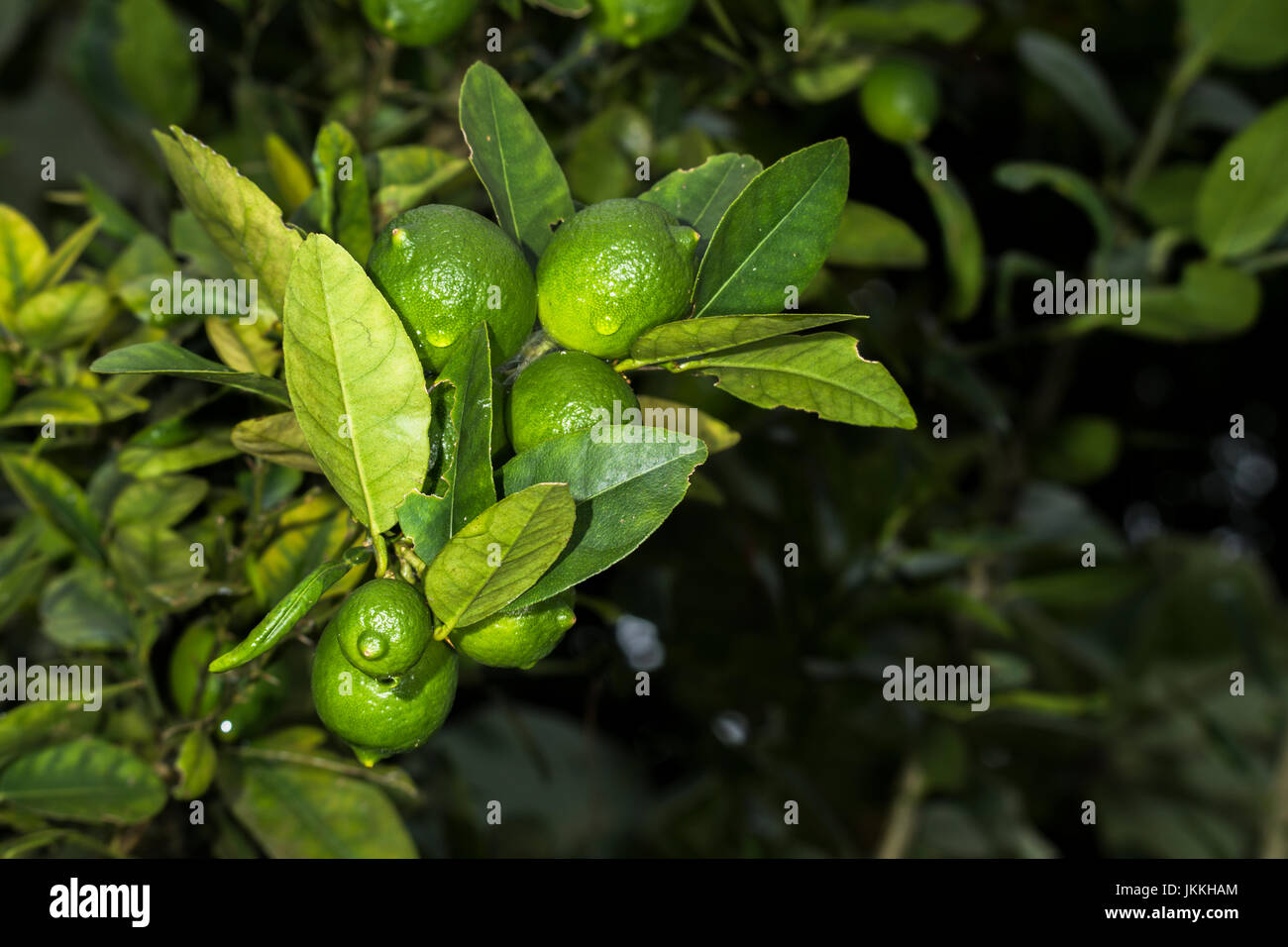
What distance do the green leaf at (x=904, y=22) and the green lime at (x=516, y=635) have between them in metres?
0.65

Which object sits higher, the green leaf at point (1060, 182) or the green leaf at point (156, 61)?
the green leaf at point (156, 61)

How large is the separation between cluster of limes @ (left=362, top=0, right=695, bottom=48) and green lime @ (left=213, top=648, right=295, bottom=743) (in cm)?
44

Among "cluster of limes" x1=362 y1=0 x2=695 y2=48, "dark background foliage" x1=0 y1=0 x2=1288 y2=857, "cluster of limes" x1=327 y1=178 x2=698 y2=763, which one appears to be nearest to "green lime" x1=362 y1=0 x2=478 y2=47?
"cluster of limes" x1=362 y1=0 x2=695 y2=48

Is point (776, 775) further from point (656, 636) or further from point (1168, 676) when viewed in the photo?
point (1168, 676)

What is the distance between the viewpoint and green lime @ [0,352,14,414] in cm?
72

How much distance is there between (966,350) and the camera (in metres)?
1.01

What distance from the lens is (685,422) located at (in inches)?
24.2

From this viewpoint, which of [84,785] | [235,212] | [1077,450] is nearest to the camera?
[235,212]

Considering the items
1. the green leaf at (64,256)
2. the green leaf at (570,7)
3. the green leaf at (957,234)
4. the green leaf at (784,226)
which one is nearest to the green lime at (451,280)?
the green leaf at (784,226)

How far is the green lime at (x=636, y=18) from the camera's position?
2.35 ft

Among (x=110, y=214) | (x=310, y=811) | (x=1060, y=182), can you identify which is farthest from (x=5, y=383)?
(x=1060, y=182)

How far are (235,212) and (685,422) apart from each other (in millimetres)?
276

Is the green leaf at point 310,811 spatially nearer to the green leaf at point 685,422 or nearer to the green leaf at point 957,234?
the green leaf at point 685,422

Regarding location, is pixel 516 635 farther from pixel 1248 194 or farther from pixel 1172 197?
pixel 1172 197
